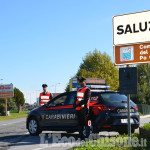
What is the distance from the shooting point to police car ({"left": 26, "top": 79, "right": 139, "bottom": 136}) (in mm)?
10922

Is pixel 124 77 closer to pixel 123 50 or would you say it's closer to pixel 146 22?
pixel 123 50

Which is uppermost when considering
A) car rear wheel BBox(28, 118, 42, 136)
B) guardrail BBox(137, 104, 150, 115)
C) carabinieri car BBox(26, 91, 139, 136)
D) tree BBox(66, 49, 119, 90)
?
tree BBox(66, 49, 119, 90)

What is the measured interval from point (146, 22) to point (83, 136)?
389 cm

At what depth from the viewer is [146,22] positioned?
794 centimetres

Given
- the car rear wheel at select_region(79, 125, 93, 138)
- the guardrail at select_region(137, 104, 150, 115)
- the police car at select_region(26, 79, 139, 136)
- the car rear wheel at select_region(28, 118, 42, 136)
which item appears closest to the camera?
the car rear wheel at select_region(79, 125, 93, 138)

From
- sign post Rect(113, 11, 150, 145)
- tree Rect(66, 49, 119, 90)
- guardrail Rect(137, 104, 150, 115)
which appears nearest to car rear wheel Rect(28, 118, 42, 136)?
sign post Rect(113, 11, 150, 145)

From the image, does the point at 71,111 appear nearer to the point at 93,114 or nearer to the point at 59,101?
the point at 59,101

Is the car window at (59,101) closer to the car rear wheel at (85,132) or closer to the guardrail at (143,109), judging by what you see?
the car rear wheel at (85,132)

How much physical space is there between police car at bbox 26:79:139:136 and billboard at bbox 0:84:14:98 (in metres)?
54.6

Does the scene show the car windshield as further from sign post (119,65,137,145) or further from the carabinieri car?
sign post (119,65,137,145)

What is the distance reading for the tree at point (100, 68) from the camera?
2689 inches

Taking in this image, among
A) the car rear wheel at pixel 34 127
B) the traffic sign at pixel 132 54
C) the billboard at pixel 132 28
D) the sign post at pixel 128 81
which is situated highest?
the billboard at pixel 132 28

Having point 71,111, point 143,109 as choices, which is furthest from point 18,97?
point 71,111

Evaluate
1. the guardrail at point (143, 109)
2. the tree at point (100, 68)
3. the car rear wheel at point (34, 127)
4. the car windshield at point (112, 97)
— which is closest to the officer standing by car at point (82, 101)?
the car windshield at point (112, 97)
